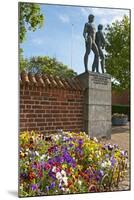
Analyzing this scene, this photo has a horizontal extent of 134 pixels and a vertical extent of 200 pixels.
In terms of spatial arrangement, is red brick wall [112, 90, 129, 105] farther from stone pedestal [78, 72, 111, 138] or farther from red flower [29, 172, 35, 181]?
red flower [29, 172, 35, 181]

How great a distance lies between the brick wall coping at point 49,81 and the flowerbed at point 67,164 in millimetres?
392

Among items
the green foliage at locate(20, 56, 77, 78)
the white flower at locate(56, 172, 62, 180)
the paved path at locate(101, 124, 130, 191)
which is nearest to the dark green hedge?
the paved path at locate(101, 124, 130, 191)

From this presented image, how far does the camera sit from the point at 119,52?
429cm

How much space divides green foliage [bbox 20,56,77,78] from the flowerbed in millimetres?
499

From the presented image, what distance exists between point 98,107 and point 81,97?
0.56 feet

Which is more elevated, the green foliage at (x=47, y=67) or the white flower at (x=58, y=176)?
the green foliage at (x=47, y=67)

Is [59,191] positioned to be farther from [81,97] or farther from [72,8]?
[72,8]

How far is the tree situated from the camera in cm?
426

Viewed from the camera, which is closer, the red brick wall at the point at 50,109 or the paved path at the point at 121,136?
the red brick wall at the point at 50,109

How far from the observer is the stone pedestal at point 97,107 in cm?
422

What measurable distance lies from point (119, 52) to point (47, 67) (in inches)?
26.6

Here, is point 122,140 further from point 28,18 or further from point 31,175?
point 28,18

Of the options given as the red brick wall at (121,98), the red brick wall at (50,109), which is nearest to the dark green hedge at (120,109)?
the red brick wall at (121,98)

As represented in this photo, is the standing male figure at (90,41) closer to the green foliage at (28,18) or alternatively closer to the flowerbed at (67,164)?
the green foliage at (28,18)
